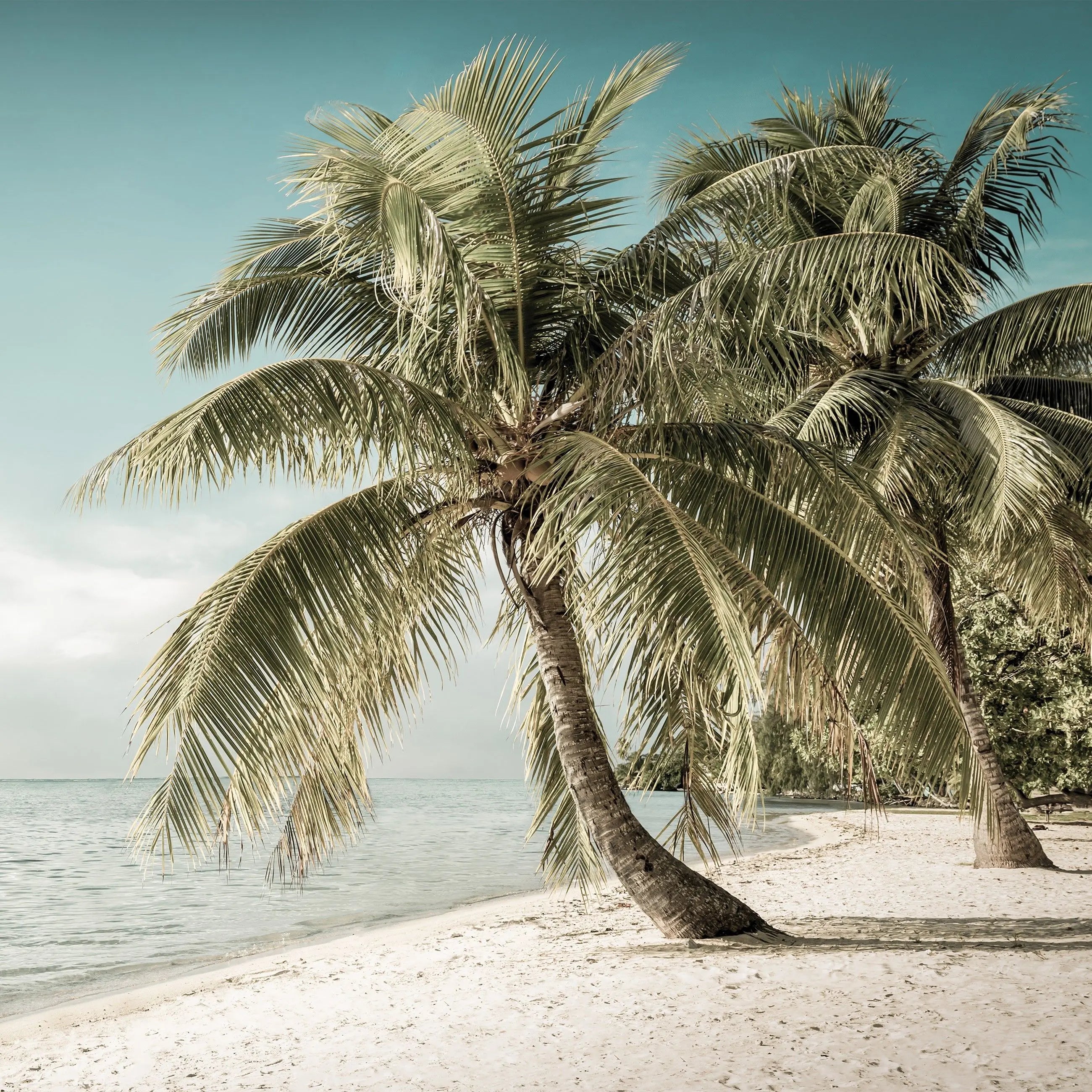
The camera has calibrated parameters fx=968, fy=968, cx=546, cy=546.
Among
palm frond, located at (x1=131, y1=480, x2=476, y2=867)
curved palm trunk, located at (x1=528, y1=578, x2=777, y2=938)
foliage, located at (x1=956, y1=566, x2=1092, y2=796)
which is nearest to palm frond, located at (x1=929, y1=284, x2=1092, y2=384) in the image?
foliage, located at (x1=956, y1=566, x2=1092, y2=796)

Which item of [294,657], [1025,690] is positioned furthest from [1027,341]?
[1025,690]

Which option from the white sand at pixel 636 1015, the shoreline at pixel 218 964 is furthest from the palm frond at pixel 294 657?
the shoreline at pixel 218 964

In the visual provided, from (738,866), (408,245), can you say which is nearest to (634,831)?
(408,245)

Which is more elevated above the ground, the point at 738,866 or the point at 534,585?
the point at 534,585

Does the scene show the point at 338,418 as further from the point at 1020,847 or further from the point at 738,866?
the point at 738,866

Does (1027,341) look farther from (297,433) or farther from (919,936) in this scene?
(297,433)

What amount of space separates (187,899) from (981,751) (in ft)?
45.2

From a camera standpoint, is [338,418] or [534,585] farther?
[534,585]

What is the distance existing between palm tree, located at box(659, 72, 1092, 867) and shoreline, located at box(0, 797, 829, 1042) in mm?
3993

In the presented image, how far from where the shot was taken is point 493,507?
7074mm

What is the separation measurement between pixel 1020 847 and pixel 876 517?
7217 millimetres

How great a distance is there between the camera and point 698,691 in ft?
20.9

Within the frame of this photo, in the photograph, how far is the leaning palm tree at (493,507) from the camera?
17.6 ft

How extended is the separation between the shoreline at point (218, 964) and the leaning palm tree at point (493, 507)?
3.31m
